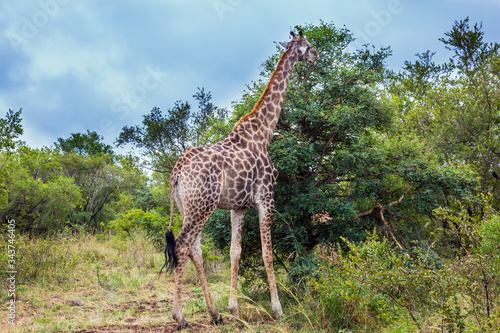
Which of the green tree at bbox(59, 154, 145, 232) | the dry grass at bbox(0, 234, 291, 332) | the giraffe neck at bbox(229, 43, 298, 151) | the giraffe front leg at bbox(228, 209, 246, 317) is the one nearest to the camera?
the dry grass at bbox(0, 234, 291, 332)

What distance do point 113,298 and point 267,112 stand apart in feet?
15.6

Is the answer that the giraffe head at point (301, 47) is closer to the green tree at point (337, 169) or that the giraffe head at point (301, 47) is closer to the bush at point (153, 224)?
the green tree at point (337, 169)

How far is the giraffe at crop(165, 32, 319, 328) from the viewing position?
18.8 ft

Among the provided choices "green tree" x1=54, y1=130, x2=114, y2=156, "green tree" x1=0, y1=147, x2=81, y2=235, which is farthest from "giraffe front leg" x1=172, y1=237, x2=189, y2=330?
"green tree" x1=54, y1=130, x2=114, y2=156

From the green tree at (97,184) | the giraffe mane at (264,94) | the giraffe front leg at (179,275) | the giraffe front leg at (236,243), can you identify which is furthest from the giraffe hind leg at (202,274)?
the green tree at (97,184)

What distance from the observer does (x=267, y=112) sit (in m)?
7.08

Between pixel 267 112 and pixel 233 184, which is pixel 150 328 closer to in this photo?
pixel 233 184

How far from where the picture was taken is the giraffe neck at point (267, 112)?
6.88m

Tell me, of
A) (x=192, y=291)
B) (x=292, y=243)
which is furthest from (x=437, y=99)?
(x=192, y=291)

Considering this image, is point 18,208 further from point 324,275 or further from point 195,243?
point 324,275

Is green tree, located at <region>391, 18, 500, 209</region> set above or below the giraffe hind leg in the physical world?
above

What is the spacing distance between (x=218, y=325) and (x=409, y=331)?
2.76 m

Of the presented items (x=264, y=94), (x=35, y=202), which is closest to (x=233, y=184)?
(x=264, y=94)

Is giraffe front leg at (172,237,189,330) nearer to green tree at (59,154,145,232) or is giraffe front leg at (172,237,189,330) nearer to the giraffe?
the giraffe
